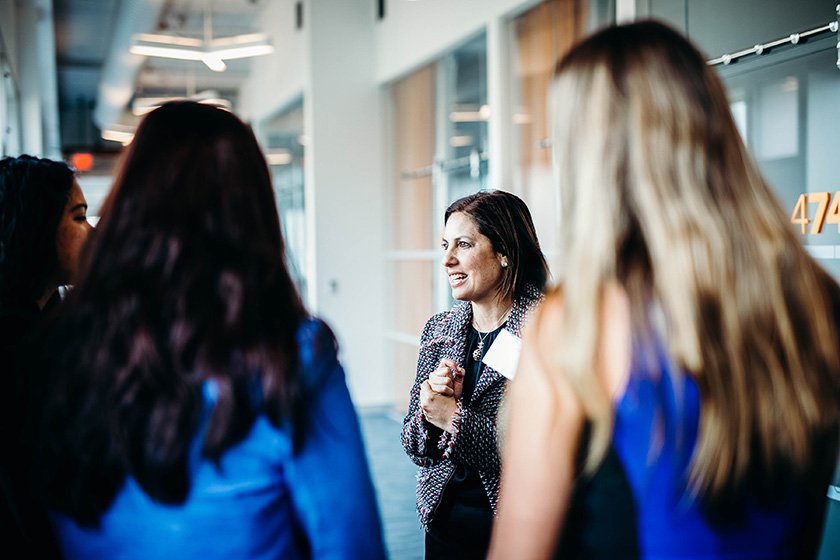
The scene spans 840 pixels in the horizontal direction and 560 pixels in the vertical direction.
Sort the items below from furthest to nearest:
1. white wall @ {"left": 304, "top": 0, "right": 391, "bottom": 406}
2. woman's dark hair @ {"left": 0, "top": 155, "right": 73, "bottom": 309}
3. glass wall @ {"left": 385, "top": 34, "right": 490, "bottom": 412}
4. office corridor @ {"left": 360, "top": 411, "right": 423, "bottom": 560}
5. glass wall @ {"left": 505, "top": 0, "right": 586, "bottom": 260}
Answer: white wall @ {"left": 304, "top": 0, "right": 391, "bottom": 406} < glass wall @ {"left": 385, "top": 34, "right": 490, "bottom": 412} < glass wall @ {"left": 505, "top": 0, "right": 586, "bottom": 260} < office corridor @ {"left": 360, "top": 411, "right": 423, "bottom": 560} < woman's dark hair @ {"left": 0, "top": 155, "right": 73, "bottom": 309}

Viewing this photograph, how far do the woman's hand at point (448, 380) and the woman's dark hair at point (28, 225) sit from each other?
38.2 inches

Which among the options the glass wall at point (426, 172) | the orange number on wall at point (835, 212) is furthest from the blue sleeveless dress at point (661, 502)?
the glass wall at point (426, 172)

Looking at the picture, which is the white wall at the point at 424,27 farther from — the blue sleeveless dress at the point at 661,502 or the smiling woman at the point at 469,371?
the blue sleeveless dress at the point at 661,502

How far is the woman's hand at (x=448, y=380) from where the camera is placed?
2.01m

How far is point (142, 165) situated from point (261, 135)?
11.3 m

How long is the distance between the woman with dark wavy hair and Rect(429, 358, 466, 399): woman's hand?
0.90 meters

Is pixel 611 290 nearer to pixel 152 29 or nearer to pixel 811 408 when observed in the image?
pixel 811 408

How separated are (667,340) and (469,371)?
4.17ft

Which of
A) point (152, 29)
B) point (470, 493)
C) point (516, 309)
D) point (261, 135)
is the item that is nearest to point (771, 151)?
point (516, 309)

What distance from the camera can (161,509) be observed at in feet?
3.46

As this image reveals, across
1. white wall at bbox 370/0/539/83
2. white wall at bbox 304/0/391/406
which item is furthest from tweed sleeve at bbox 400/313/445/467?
white wall at bbox 304/0/391/406

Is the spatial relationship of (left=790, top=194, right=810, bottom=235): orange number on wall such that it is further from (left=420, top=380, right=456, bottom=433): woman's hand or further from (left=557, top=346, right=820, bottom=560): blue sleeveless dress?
(left=557, top=346, right=820, bottom=560): blue sleeveless dress

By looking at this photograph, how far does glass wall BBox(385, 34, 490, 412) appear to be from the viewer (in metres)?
6.17

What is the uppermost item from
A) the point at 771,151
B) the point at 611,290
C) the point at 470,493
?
the point at 771,151
